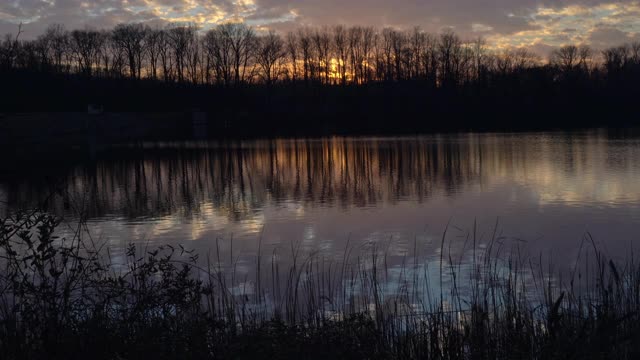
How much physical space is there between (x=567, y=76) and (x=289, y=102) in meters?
40.7

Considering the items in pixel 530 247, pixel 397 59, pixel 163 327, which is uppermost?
pixel 397 59

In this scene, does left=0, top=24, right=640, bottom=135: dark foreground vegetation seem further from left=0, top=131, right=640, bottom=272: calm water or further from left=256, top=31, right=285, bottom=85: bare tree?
left=0, top=131, right=640, bottom=272: calm water

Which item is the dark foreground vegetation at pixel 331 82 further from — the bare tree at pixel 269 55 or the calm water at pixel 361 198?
the calm water at pixel 361 198

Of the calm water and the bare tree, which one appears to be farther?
the bare tree

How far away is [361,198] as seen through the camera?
60.4 ft

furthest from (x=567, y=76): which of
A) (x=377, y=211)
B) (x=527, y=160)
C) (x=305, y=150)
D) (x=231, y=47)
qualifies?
(x=377, y=211)

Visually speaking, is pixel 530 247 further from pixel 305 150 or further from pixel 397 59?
pixel 397 59

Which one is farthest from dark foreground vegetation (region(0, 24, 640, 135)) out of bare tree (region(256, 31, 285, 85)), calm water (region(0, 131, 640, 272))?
calm water (region(0, 131, 640, 272))

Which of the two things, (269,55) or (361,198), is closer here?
(361,198)

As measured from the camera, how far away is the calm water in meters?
12.3

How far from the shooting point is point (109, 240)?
1266 centimetres

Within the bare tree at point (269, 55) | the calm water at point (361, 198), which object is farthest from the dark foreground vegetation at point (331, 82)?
the calm water at point (361, 198)

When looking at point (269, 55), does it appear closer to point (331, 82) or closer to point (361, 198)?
point (331, 82)

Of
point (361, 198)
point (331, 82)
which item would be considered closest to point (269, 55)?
point (331, 82)
